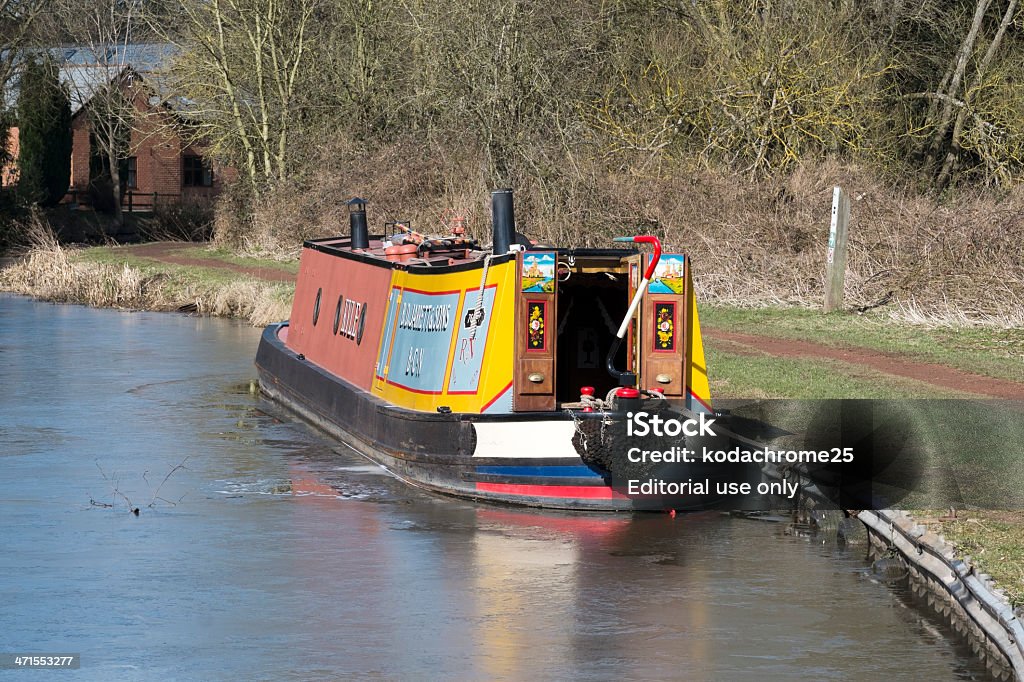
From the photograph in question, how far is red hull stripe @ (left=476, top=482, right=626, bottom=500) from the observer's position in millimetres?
11898

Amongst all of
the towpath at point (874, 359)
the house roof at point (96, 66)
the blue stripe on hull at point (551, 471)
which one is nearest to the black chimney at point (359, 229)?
the towpath at point (874, 359)

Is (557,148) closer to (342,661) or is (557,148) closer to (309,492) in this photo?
(309,492)

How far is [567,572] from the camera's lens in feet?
33.7

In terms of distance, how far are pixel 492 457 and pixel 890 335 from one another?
8910 millimetres

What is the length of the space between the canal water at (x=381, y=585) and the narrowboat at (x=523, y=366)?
319 mm

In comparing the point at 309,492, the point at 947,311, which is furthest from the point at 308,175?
the point at 309,492

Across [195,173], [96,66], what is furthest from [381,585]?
[195,173]

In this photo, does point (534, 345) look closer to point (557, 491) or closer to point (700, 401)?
point (557, 491)

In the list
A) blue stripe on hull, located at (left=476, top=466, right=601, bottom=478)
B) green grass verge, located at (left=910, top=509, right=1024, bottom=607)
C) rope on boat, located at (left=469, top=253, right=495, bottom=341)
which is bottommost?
blue stripe on hull, located at (left=476, top=466, right=601, bottom=478)

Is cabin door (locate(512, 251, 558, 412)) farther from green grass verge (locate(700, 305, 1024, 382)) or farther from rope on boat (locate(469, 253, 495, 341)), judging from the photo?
green grass verge (locate(700, 305, 1024, 382))

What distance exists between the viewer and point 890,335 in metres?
19.5

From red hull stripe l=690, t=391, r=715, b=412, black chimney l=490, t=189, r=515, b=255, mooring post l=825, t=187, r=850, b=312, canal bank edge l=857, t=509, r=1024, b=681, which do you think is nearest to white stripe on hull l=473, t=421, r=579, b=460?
red hull stripe l=690, t=391, r=715, b=412

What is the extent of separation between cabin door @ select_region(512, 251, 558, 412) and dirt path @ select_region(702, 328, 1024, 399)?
504cm

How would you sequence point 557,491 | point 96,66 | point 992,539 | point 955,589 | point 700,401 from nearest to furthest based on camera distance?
point 955,589 < point 992,539 < point 557,491 < point 700,401 < point 96,66
